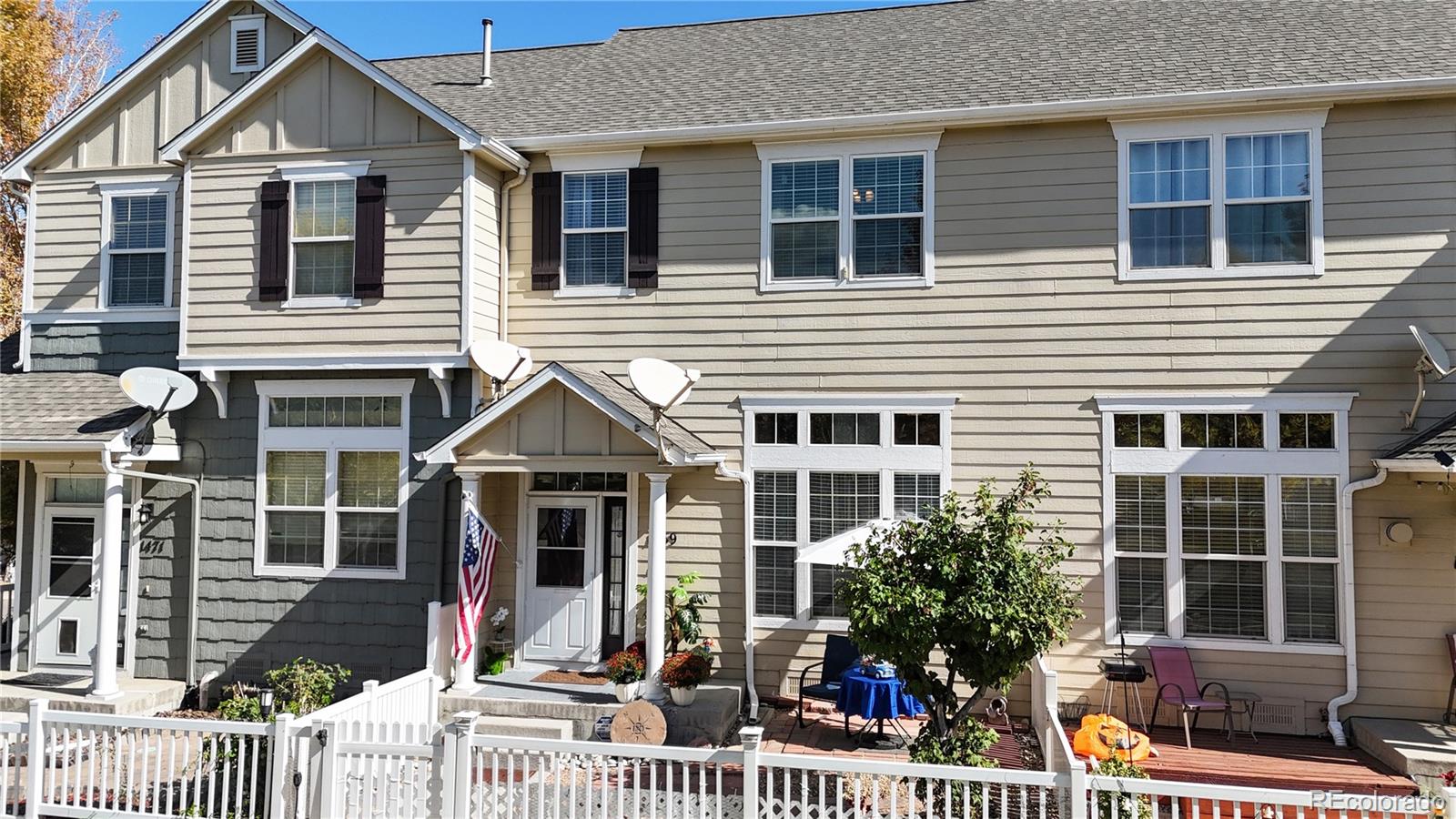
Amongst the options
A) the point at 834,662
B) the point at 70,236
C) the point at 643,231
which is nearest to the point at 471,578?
the point at 834,662

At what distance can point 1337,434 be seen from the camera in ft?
30.1

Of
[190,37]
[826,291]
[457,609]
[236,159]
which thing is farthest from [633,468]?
[190,37]

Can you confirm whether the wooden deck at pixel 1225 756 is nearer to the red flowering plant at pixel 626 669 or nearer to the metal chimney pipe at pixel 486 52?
the red flowering plant at pixel 626 669

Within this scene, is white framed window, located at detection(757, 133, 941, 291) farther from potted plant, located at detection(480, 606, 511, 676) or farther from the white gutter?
potted plant, located at detection(480, 606, 511, 676)

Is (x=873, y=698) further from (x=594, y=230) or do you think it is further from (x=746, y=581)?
(x=594, y=230)

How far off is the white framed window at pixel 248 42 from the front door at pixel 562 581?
6241 mm

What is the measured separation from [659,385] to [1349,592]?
6669mm

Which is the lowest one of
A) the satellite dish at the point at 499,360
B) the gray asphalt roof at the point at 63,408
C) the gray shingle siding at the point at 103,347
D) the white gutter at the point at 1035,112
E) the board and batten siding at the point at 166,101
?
the gray asphalt roof at the point at 63,408

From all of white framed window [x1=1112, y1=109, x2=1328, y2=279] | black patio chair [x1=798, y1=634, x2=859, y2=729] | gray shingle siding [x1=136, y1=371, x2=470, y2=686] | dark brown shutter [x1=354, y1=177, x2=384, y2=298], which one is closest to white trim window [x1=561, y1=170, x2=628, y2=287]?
gray shingle siding [x1=136, y1=371, x2=470, y2=686]

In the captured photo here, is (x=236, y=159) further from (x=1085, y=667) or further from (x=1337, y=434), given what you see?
(x=1337, y=434)

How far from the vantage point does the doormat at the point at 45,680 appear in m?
10.4

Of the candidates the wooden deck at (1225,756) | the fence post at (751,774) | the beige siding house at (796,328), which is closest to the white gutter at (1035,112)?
the beige siding house at (796,328)

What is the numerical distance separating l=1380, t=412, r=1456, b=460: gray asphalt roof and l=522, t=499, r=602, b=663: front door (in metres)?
7.77

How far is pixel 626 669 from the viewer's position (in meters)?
9.24
